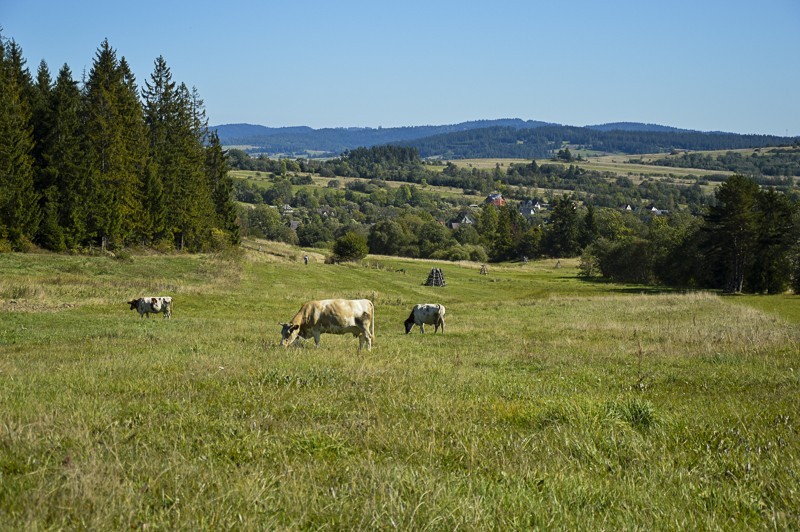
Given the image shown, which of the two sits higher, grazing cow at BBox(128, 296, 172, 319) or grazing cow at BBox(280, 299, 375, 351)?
grazing cow at BBox(280, 299, 375, 351)

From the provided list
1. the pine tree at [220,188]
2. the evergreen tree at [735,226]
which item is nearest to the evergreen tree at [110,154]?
the pine tree at [220,188]

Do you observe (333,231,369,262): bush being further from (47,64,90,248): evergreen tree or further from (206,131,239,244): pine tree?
(47,64,90,248): evergreen tree

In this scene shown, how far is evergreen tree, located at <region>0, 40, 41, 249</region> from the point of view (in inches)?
1953

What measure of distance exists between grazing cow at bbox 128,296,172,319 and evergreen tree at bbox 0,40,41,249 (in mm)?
20743

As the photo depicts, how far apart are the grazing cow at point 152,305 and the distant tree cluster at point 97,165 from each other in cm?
2102

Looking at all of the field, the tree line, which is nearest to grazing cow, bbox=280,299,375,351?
the field

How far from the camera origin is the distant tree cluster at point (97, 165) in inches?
2018

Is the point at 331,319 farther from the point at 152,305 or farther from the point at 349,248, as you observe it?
the point at 349,248

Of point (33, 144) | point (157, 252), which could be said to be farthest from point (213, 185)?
point (33, 144)

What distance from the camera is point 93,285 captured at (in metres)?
41.6

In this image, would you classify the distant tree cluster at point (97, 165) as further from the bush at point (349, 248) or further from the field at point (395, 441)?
the field at point (395, 441)

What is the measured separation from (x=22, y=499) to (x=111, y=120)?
208ft

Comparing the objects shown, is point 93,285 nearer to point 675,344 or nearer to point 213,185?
point 675,344

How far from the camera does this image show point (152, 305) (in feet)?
117
